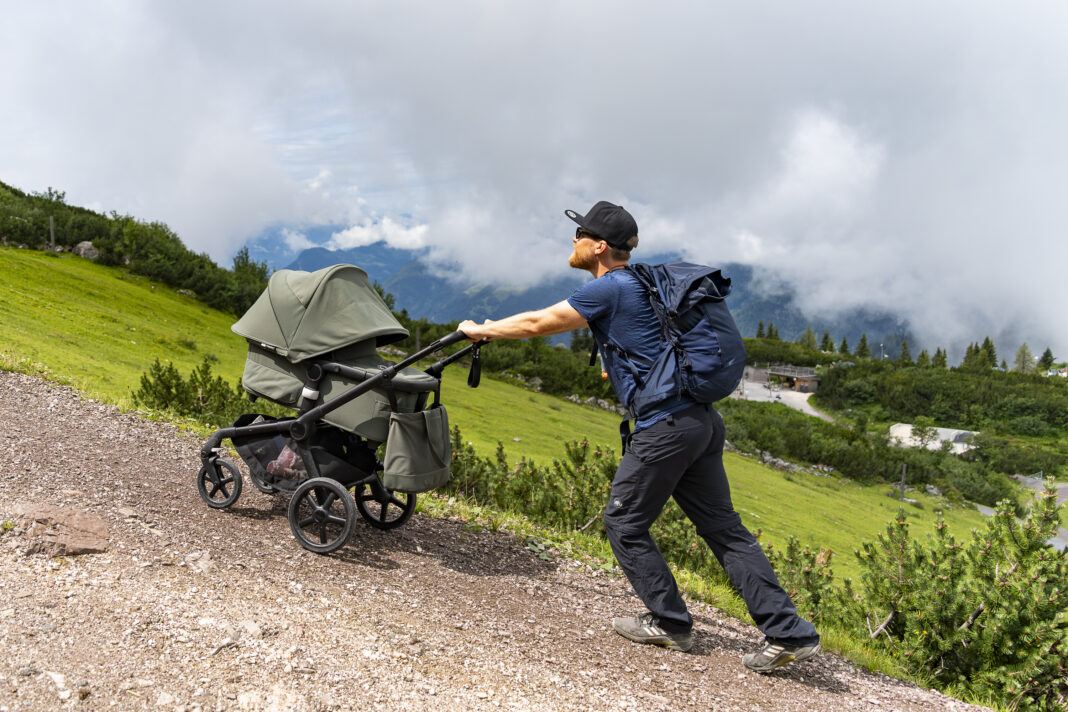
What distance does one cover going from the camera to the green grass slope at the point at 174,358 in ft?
59.0

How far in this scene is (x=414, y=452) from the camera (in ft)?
18.1

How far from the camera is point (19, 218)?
136 ft

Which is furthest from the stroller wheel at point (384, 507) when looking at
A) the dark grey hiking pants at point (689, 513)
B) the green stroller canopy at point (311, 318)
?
the dark grey hiking pants at point (689, 513)

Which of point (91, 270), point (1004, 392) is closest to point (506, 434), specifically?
point (91, 270)

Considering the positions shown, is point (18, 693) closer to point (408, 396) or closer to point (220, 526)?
point (220, 526)

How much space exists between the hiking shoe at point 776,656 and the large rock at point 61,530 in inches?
184

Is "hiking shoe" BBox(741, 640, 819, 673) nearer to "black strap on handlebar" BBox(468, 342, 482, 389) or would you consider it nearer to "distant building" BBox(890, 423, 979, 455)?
"black strap on handlebar" BBox(468, 342, 482, 389)

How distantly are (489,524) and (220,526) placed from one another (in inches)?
110

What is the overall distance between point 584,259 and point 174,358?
969 inches

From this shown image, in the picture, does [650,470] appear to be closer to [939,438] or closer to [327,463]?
[327,463]

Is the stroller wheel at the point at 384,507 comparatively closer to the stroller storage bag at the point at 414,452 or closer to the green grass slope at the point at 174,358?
the stroller storage bag at the point at 414,452

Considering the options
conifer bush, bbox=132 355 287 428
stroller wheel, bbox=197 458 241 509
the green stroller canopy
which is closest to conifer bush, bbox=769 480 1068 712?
the green stroller canopy

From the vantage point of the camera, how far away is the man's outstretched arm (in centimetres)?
461

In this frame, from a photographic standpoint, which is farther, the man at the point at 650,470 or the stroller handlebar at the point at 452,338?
the stroller handlebar at the point at 452,338
